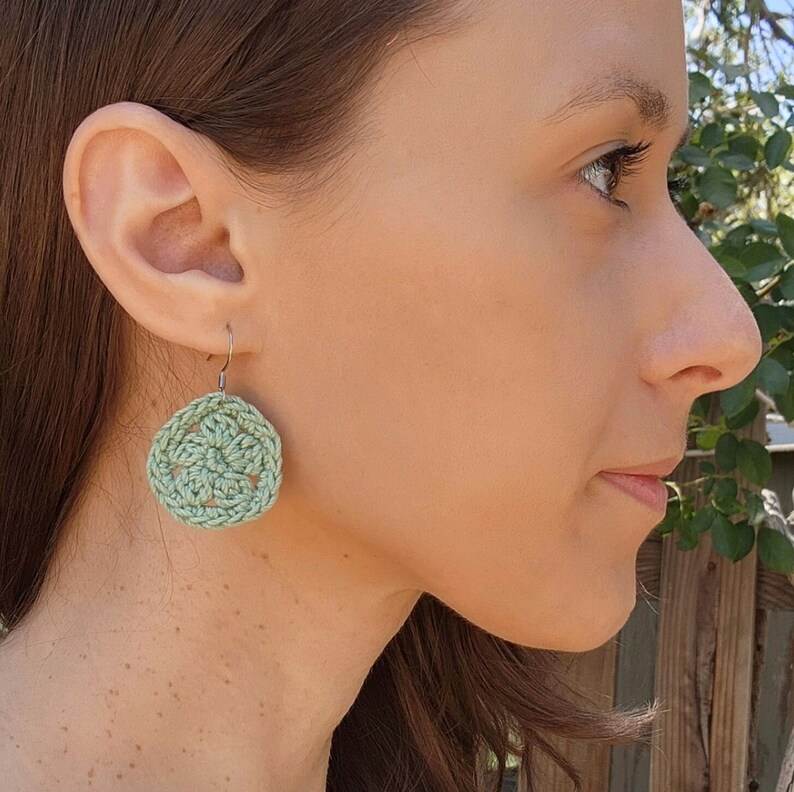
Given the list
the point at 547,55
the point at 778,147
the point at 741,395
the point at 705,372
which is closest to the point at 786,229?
the point at 778,147

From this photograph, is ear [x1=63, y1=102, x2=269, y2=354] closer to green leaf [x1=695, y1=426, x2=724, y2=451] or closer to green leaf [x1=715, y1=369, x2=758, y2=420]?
green leaf [x1=715, y1=369, x2=758, y2=420]

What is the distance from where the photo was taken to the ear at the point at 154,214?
1.15 m

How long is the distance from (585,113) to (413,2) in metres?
0.22

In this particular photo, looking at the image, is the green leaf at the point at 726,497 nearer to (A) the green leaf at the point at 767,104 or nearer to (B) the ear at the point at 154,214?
(A) the green leaf at the point at 767,104

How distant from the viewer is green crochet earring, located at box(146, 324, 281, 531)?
3.70ft

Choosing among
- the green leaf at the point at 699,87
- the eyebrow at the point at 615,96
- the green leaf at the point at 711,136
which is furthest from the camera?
the green leaf at the point at 711,136

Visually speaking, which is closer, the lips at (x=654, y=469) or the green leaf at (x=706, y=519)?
the lips at (x=654, y=469)

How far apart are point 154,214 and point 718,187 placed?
1433mm

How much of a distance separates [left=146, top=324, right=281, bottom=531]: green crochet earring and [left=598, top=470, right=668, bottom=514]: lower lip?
0.38 m

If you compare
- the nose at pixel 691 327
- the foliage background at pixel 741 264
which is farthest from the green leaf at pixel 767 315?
the nose at pixel 691 327

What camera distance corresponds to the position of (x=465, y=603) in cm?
121

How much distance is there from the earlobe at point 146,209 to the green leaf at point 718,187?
4.46 feet

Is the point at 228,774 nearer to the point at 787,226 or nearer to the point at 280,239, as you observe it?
the point at 280,239

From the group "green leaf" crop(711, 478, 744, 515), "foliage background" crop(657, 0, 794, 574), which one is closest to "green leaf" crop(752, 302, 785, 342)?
"foliage background" crop(657, 0, 794, 574)
